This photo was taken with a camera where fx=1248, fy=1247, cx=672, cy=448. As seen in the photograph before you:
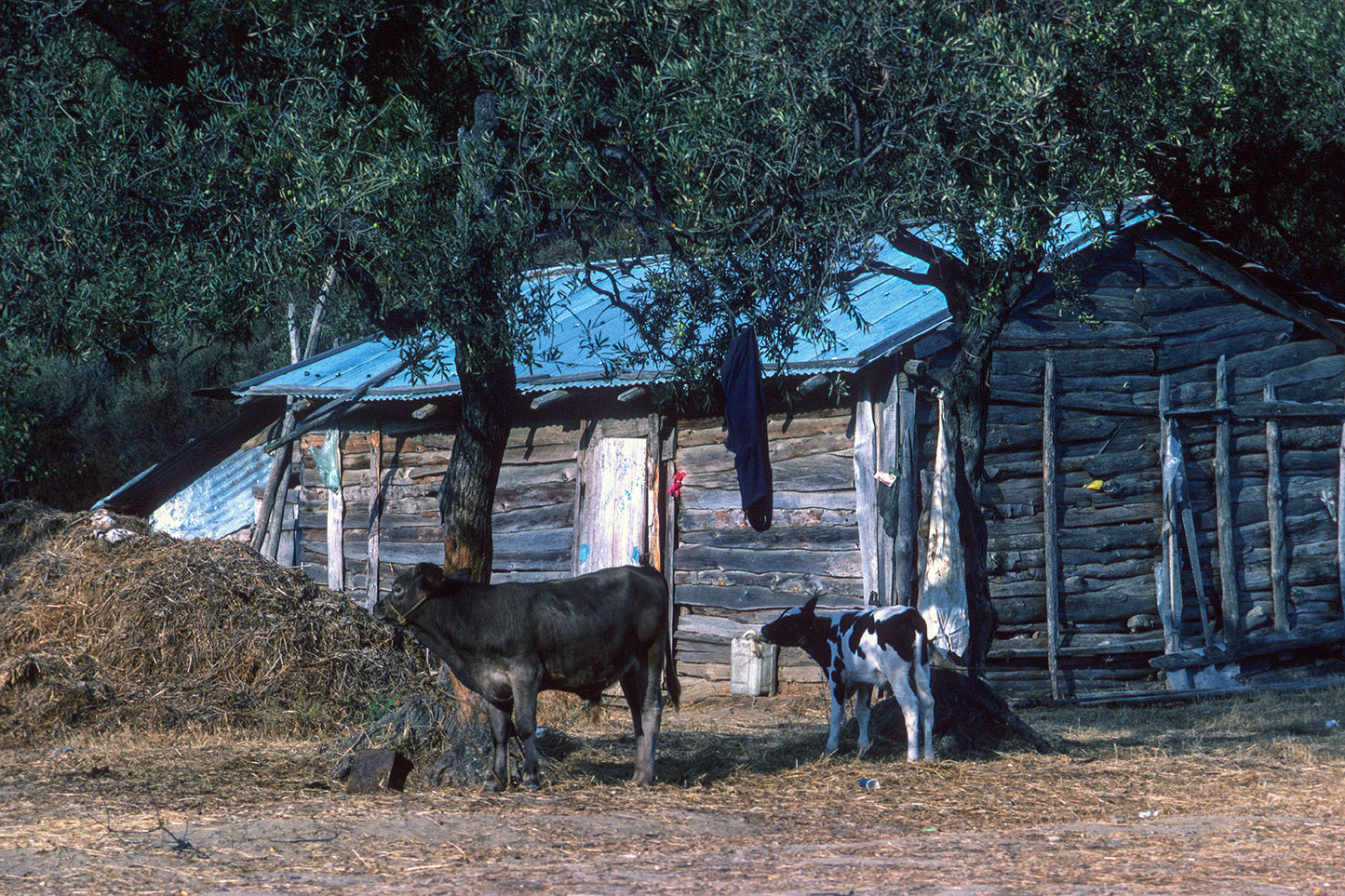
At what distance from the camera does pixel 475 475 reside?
9.43 meters

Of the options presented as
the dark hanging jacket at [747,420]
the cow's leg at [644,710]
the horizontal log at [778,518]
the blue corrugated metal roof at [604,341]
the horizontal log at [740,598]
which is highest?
the blue corrugated metal roof at [604,341]

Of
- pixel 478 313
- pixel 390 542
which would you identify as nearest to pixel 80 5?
pixel 478 313

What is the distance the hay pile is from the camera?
37.1 feet

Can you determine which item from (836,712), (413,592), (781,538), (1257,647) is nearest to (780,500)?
(781,538)

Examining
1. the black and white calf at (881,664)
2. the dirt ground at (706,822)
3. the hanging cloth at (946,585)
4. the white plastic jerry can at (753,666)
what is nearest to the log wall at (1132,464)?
the hanging cloth at (946,585)

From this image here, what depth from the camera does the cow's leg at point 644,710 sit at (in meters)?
8.86

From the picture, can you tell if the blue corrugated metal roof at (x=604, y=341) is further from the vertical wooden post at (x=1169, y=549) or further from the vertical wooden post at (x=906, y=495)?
the vertical wooden post at (x=1169, y=549)

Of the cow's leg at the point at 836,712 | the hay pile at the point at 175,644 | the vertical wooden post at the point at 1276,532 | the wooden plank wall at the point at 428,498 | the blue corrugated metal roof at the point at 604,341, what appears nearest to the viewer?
the cow's leg at the point at 836,712

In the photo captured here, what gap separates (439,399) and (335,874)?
11322mm

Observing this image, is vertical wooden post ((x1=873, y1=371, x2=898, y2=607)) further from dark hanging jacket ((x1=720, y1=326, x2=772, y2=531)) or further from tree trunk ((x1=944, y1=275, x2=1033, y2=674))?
dark hanging jacket ((x1=720, y1=326, x2=772, y2=531))

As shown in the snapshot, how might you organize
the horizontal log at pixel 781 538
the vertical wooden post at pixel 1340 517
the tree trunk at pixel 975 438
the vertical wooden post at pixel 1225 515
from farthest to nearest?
the vertical wooden post at pixel 1340 517, the vertical wooden post at pixel 1225 515, the horizontal log at pixel 781 538, the tree trunk at pixel 975 438

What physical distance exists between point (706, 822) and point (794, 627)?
3640 mm

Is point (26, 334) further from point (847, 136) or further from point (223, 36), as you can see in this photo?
point (847, 136)

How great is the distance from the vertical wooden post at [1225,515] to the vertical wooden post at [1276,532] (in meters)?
0.56
